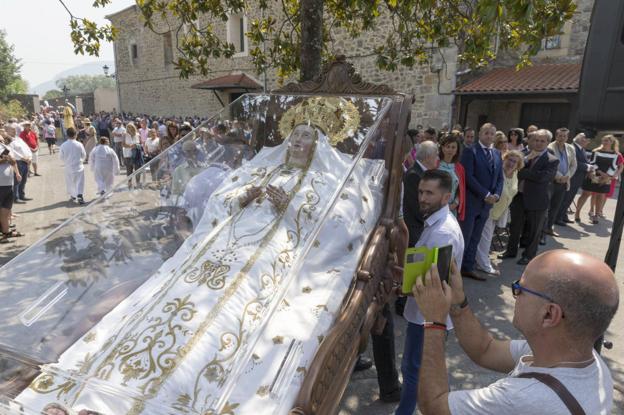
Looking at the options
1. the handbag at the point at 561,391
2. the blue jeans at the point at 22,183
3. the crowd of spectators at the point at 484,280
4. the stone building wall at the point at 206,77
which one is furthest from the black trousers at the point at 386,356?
the stone building wall at the point at 206,77

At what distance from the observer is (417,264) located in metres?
1.55

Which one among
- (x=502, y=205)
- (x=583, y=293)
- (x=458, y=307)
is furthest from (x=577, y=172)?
(x=583, y=293)

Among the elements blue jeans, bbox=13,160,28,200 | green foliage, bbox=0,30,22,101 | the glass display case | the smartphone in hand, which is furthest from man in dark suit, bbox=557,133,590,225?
green foliage, bbox=0,30,22,101

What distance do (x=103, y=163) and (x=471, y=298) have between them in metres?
7.02

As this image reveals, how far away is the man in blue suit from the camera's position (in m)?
4.84

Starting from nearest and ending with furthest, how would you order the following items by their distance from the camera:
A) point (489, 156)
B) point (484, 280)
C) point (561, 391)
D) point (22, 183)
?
1. point (561, 391)
2. point (489, 156)
3. point (484, 280)
4. point (22, 183)

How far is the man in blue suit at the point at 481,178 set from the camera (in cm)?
484

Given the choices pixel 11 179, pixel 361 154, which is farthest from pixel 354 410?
pixel 11 179

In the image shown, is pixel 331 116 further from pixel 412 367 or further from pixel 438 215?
pixel 412 367

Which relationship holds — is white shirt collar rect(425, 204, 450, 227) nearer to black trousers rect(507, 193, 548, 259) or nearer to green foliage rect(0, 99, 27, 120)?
black trousers rect(507, 193, 548, 259)

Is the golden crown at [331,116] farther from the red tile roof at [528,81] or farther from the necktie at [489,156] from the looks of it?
the red tile roof at [528,81]

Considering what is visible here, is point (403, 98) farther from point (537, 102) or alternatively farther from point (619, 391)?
point (537, 102)

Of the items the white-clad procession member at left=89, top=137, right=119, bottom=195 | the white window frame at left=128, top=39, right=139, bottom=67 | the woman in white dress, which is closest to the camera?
the woman in white dress

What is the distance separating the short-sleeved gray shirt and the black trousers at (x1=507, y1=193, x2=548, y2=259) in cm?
474
